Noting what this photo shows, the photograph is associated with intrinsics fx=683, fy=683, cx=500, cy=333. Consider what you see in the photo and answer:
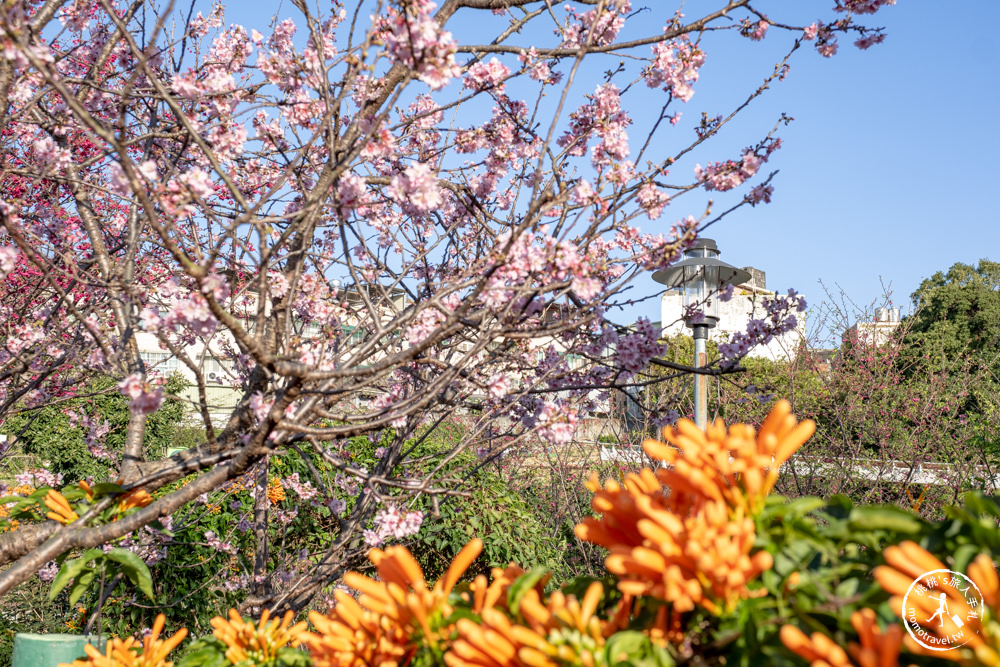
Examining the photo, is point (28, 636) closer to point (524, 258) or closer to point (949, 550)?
point (524, 258)

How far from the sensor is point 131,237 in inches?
115

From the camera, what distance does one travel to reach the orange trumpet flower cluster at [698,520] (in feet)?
3.07

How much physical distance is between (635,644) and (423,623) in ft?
1.12

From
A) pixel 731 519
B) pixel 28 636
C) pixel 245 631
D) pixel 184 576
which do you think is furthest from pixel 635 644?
pixel 184 576

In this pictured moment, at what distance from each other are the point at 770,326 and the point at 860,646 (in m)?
2.89

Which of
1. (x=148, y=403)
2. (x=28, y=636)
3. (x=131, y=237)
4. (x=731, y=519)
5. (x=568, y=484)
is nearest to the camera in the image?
(x=731, y=519)

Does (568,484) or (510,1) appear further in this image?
(568,484)

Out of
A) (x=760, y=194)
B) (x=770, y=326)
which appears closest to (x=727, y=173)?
(x=760, y=194)

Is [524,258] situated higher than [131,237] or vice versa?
[131,237]

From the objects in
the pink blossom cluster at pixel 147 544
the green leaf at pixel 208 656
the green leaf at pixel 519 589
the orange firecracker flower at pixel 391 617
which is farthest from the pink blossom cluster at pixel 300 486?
the green leaf at pixel 519 589

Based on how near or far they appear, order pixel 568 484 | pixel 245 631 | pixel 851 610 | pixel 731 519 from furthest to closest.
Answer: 1. pixel 568 484
2. pixel 245 631
3. pixel 731 519
4. pixel 851 610

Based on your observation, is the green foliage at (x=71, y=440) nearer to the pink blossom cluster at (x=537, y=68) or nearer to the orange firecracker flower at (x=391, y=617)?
the pink blossom cluster at (x=537, y=68)

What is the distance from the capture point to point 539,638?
1.00 meters

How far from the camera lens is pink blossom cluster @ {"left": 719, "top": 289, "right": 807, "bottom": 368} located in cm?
347
